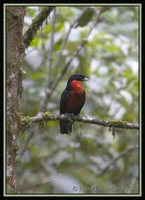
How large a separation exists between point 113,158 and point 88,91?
0.99 m

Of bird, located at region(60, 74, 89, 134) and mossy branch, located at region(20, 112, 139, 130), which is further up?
bird, located at region(60, 74, 89, 134)

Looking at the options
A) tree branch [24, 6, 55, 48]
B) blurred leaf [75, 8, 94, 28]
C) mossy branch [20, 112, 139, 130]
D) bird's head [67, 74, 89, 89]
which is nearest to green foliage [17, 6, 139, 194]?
blurred leaf [75, 8, 94, 28]

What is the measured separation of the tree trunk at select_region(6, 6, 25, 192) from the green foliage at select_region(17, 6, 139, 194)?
6.83 ft

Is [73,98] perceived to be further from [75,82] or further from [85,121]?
[85,121]

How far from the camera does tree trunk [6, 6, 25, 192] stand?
366 centimetres

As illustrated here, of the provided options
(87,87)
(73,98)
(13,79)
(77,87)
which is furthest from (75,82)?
(13,79)

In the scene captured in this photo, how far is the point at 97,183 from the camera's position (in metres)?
5.16

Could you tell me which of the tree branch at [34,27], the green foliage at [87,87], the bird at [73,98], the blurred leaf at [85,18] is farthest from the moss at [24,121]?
the blurred leaf at [85,18]

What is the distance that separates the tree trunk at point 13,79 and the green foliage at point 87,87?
208cm

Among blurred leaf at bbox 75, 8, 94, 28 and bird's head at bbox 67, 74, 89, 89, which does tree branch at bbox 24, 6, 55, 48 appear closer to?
bird's head at bbox 67, 74, 89, 89

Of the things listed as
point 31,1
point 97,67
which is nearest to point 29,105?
point 97,67

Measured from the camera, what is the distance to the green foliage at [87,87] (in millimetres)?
6262

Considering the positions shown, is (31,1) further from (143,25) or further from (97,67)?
(97,67)

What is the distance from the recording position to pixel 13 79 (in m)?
3.76
